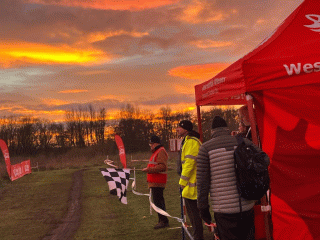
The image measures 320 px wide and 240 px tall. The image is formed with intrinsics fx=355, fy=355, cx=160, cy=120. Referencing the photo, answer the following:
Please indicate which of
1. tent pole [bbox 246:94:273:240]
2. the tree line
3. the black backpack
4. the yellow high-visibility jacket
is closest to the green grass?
the yellow high-visibility jacket

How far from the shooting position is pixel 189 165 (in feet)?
18.9

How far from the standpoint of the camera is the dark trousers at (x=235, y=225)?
13.9 feet

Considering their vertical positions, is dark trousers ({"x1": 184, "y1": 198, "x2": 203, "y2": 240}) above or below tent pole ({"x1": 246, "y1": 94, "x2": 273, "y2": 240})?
below

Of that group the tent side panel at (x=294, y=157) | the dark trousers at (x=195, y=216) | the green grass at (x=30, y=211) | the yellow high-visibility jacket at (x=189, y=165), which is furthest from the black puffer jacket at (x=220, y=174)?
the green grass at (x=30, y=211)

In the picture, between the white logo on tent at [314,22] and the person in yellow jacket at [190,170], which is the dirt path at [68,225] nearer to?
the person in yellow jacket at [190,170]

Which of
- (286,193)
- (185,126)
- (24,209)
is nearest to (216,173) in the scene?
(286,193)

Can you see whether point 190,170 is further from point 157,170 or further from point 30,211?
point 30,211

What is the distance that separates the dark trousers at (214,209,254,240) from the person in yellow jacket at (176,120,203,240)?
1.51 meters

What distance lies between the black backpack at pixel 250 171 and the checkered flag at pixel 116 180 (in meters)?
3.82

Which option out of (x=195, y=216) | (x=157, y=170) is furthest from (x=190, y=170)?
(x=157, y=170)

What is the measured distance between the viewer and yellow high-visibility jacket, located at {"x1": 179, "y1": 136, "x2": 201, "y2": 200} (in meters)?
5.77

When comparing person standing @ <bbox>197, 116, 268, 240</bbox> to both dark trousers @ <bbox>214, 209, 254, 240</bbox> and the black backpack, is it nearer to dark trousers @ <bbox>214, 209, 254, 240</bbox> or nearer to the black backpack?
dark trousers @ <bbox>214, 209, 254, 240</bbox>

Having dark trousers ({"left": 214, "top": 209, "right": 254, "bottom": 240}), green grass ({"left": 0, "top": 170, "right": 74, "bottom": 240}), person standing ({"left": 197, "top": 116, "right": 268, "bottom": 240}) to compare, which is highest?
person standing ({"left": 197, "top": 116, "right": 268, "bottom": 240})

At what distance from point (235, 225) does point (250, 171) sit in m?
0.73
